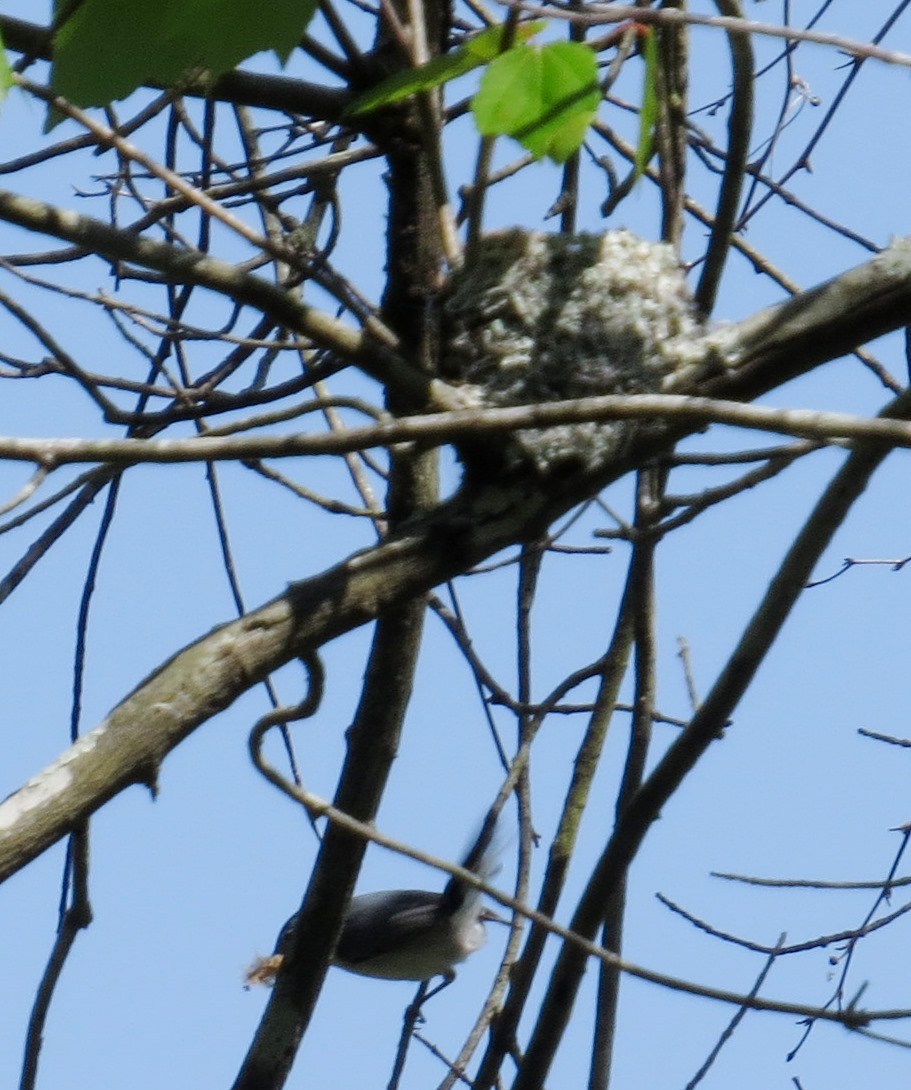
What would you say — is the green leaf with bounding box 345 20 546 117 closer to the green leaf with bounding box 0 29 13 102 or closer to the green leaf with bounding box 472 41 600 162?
the green leaf with bounding box 472 41 600 162

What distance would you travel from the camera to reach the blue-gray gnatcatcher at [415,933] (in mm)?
5023

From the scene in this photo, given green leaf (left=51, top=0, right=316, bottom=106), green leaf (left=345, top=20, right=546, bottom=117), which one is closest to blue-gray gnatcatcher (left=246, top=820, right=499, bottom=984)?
green leaf (left=345, top=20, right=546, bottom=117)

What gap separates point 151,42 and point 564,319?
99 cm

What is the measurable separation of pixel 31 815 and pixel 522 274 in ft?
3.57

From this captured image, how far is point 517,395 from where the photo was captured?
2023 mm

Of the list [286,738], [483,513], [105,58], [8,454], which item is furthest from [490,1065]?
[105,58]

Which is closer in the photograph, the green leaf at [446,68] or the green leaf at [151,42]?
the green leaf at [151,42]

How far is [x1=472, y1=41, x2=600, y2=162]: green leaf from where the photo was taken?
4.62ft

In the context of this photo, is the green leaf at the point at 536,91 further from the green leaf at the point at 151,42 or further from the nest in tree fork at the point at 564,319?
the nest in tree fork at the point at 564,319

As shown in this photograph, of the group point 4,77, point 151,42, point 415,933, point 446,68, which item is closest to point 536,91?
point 446,68

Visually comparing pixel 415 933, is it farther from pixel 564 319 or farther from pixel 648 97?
pixel 648 97

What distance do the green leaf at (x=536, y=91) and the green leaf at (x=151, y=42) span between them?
28cm

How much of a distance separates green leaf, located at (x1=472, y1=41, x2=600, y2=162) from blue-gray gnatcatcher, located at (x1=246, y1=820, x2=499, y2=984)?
12.5 feet

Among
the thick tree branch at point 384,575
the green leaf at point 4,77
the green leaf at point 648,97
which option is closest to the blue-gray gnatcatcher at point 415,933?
the thick tree branch at point 384,575
